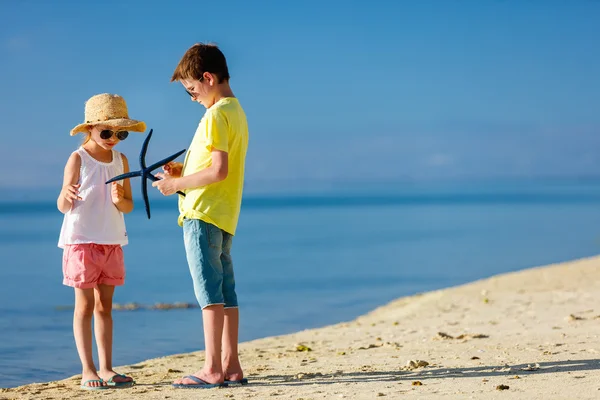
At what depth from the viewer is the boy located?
515 cm

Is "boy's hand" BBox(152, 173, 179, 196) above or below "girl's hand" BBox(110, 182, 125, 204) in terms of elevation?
below

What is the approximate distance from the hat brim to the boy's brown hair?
0.54m

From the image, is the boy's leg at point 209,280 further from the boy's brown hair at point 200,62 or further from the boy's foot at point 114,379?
the boy's brown hair at point 200,62

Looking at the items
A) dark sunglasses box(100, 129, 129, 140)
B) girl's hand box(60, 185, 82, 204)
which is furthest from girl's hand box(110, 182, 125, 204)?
dark sunglasses box(100, 129, 129, 140)

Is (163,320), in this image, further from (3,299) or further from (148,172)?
(148,172)

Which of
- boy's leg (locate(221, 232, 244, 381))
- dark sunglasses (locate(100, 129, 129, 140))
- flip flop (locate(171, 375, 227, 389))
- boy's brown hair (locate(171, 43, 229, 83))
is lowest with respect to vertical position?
flip flop (locate(171, 375, 227, 389))

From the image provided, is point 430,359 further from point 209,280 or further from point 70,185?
point 70,185

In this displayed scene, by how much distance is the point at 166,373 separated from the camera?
6344 mm

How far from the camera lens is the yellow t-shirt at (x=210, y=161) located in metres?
5.16

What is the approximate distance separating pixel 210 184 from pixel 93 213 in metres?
0.91

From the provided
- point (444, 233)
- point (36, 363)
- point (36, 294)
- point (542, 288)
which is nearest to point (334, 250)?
point (444, 233)

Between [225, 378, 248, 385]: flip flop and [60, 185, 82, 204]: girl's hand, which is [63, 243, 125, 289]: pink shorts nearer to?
[60, 185, 82, 204]: girl's hand

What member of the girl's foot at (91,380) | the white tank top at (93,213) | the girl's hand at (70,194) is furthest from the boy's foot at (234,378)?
the girl's hand at (70,194)

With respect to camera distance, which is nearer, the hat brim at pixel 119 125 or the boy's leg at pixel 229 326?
the boy's leg at pixel 229 326
